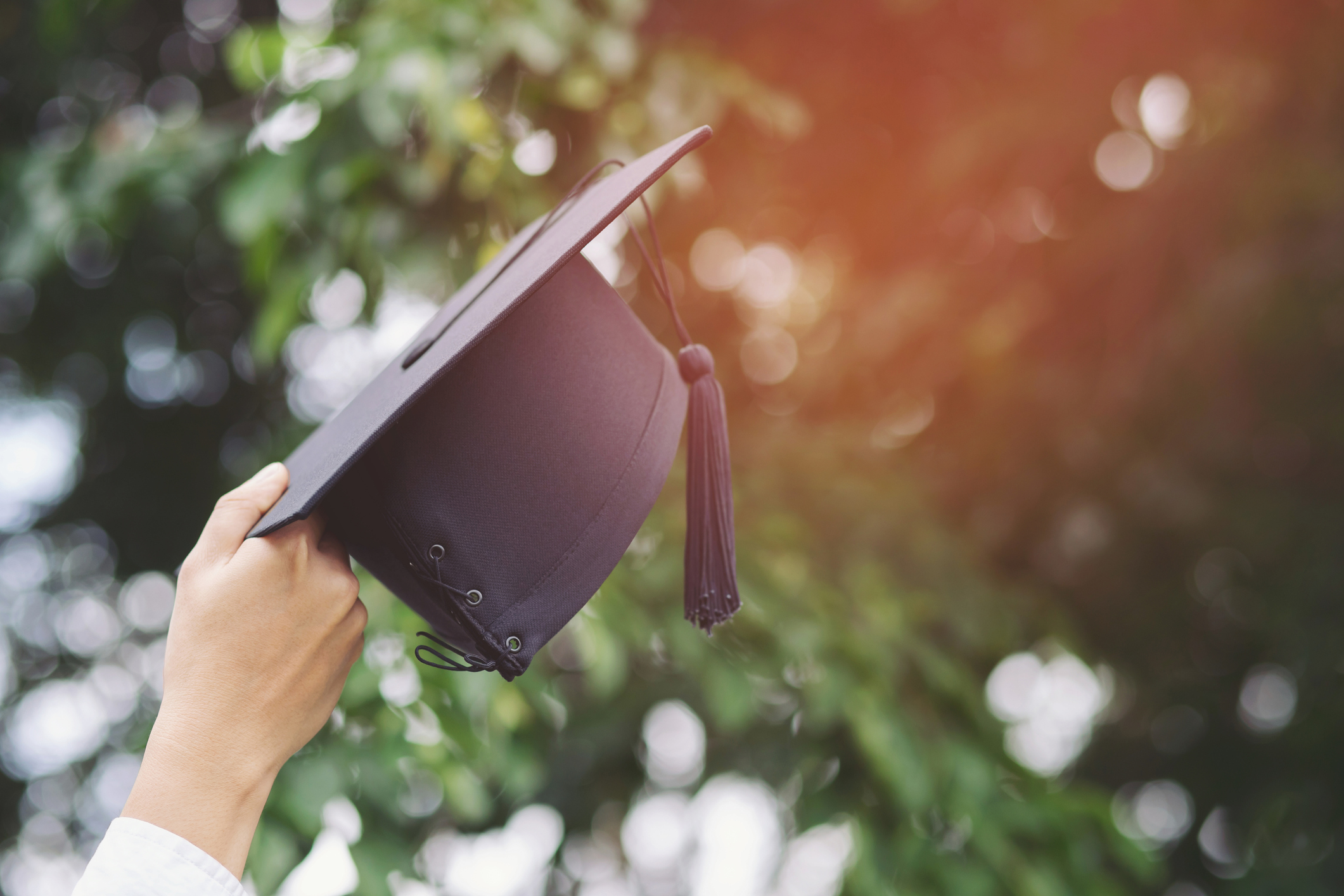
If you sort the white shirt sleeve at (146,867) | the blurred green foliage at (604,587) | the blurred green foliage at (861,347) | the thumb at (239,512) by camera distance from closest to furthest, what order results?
1. the white shirt sleeve at (146,867)
2. the thumb at (239,512)
3. the blurred green foliage at (604,587)
4. the blurred green foliage at (861,347)

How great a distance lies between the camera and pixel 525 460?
2.79ft

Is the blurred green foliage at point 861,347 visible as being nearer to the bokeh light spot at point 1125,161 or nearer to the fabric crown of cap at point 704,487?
the bokeh light spot at point 1125,161

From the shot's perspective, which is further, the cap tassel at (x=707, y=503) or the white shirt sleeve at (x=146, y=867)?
the cap tassel at (x=707, y=503)

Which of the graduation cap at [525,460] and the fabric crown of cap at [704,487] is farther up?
the graduation cap at [525,460]

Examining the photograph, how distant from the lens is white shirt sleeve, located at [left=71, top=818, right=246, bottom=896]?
→ 1.96 feet

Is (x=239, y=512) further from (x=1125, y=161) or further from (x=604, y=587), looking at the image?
(x=1125, y=161)

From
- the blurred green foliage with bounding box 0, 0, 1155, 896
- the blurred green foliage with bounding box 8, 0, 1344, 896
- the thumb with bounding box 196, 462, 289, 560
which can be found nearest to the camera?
the thumb with bounding box 196, 462, 289, 560

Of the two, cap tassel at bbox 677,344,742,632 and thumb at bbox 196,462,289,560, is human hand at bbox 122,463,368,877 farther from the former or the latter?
cap tassel at bbox 677,344,742,632

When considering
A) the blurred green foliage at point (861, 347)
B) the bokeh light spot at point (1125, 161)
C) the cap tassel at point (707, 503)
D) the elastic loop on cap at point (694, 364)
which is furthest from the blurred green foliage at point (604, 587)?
the bokeh light spot at point (1125, 161)

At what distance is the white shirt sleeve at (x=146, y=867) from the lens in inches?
23.5

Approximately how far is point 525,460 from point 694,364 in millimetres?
256

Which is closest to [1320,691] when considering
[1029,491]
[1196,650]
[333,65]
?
[1196,650]

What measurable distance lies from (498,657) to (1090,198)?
→ 7.32 feet

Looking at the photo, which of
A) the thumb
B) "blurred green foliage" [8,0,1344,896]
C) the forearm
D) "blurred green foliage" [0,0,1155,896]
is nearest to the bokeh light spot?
"blurred green foliage" [8,0,1344,896]
